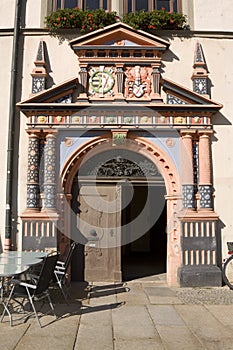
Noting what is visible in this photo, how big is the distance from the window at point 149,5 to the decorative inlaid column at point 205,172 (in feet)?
9.93

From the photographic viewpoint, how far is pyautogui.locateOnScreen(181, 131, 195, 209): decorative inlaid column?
24.2 feet

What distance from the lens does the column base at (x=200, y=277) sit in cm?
707

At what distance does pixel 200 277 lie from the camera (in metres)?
7.08

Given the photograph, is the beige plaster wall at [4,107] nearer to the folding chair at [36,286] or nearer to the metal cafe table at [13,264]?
the metal cafe table at [13,264]

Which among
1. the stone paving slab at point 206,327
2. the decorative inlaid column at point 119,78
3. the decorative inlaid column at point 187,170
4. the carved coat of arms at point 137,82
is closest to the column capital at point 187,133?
the decorative inlaid column at point 187,170

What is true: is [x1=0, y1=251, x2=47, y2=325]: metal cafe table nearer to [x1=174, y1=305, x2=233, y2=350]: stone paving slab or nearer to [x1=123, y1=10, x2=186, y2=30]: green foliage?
[x1=174, y1=305, x2=233, y2=350]: stone paving slab

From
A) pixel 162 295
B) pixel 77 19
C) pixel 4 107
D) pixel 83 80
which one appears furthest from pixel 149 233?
pixel 77 19

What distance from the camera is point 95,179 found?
782cm

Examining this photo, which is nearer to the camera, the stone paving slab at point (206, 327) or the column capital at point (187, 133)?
the stone paving slab at point (206, 327)

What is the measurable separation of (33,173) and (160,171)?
8.28 feet

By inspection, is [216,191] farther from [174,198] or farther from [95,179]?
[95,179]

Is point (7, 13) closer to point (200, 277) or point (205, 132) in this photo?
point (205, 132)

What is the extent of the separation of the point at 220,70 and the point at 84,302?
5365mm

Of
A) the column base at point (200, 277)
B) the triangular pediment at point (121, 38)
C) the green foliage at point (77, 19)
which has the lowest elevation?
the column base at point (200, 277)
